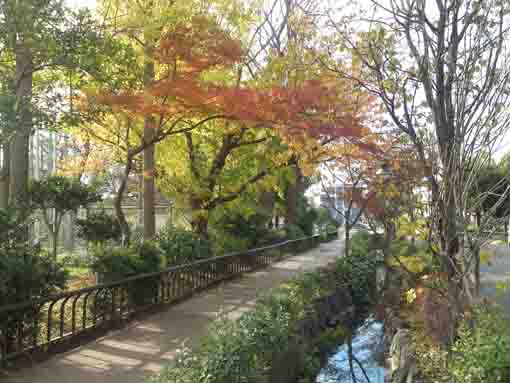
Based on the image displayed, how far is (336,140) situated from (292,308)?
4.97 meters

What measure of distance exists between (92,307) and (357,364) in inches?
175

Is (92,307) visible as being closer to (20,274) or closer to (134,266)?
(134,266)

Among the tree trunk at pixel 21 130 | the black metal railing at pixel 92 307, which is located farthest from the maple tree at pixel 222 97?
the black metal railing at pixel 92 307

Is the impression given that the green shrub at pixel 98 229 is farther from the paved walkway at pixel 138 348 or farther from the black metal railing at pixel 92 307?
the paved walkway at pixel 138 348

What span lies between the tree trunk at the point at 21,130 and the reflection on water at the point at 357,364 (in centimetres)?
537

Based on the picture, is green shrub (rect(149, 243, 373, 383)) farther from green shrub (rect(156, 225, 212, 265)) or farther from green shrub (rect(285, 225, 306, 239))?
green shrub (rect(285, 225, 306, 239))

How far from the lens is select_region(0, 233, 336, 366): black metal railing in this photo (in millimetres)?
5594

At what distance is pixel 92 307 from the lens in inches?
285

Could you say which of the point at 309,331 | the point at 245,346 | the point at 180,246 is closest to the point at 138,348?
the point at 245,346

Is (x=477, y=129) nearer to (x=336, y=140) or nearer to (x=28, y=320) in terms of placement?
(x=28, y=320)

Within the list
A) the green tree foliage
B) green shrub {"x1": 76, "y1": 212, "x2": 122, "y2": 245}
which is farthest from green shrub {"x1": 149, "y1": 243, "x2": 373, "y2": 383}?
green shrub {"x1": 76, "y1": 212, "x2": 122, "y2": 245}

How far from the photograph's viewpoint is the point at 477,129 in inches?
161

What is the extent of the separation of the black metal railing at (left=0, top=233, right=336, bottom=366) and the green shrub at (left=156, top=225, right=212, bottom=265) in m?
0.32

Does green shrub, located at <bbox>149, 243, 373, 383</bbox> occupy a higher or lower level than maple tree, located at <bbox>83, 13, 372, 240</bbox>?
lower
